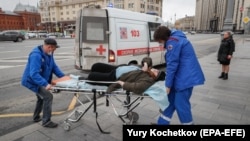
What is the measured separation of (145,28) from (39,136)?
5.94 m

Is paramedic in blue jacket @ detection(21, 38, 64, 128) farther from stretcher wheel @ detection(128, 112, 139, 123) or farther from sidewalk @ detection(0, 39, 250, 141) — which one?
stretcher wheel @ detection(128, 112, 139, 123)

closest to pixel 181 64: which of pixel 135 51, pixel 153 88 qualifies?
pixel 153 88

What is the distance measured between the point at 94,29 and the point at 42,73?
3.34 m

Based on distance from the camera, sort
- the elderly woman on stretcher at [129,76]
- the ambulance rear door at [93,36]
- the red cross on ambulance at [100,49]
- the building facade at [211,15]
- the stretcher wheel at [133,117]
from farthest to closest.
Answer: the building facade at [211,15] → the red cross on ambulance at [100,49] → the ambulance rear door at [93,36] → the stretcher wheel at [133,117] → the elderly woman on stretcher at [129,76]

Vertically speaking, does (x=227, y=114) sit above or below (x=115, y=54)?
below

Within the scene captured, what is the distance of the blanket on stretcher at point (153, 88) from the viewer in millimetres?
3133

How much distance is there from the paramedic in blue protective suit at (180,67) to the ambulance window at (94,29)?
3.82m

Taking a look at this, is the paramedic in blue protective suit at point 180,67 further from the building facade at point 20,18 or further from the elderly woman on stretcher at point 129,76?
the building facade at point 20,18

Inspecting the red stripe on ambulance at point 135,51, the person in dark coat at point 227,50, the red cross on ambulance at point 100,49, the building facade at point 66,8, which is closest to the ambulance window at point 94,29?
the red cross on ambulance at point 100,49

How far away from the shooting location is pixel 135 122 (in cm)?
399

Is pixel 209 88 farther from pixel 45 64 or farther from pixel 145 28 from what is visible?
pixel 45 64

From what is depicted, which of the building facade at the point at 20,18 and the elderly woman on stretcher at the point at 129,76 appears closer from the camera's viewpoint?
the elderly woman on stretcher at the point at 129,76

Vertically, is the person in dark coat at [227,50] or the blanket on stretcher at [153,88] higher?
the person in dark coat at [227,50]

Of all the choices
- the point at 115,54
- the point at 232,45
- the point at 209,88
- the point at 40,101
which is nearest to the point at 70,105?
the point at 40,101
